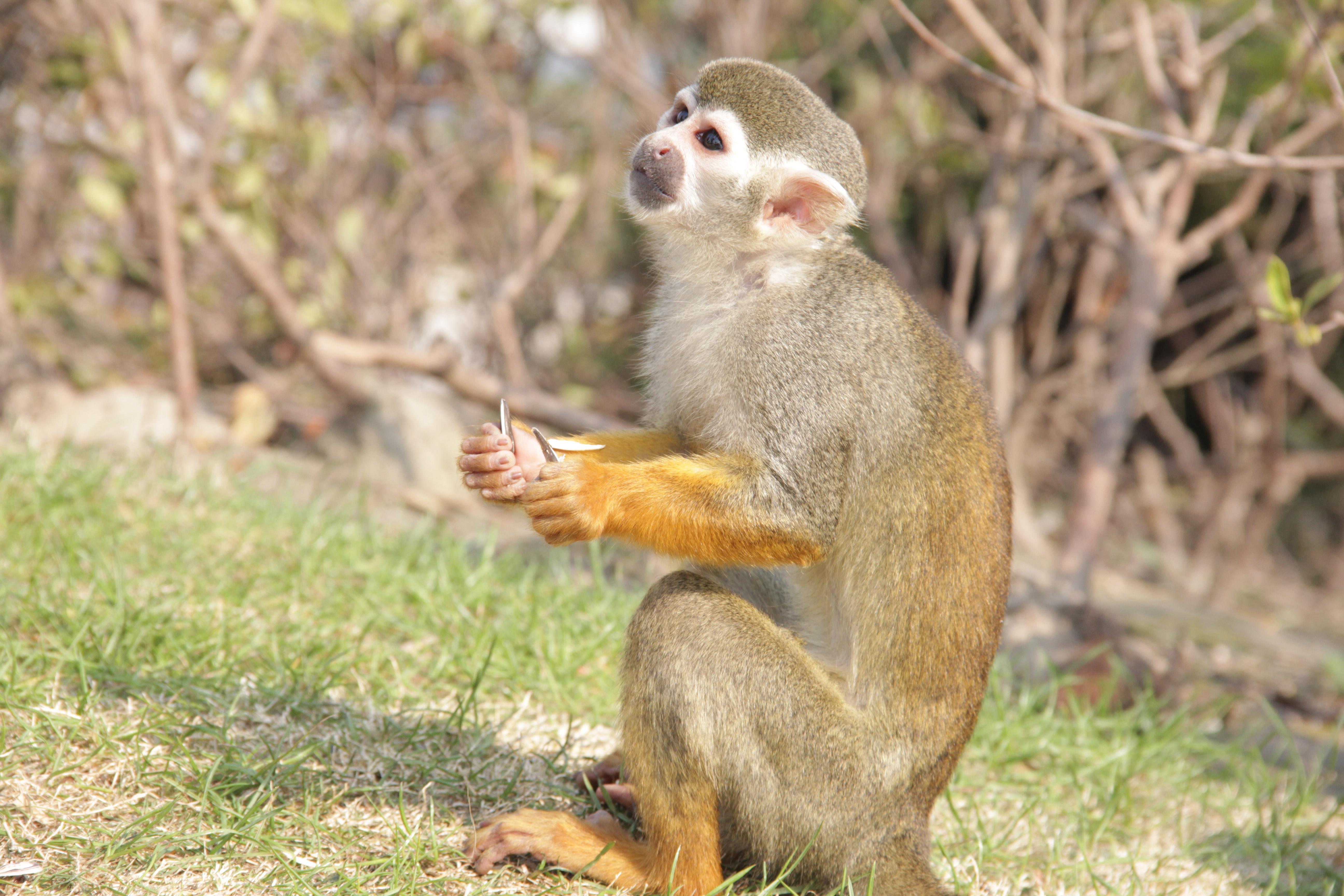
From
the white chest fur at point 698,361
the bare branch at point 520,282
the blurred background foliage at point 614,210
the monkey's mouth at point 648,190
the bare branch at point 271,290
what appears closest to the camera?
the white chest fur at point 698,361

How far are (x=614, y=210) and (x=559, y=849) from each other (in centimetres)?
600

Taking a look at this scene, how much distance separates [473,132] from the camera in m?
7.21

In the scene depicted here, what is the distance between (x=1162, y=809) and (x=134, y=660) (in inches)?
119

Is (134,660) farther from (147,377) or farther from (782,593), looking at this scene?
(147,377)

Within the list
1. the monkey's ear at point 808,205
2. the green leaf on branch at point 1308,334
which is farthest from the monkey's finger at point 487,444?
the green leaf on branch at point 1308,334

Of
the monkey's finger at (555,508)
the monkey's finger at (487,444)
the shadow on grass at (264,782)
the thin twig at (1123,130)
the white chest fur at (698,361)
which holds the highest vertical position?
the thin twig at (1123,130)

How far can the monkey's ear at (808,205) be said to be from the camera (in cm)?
265

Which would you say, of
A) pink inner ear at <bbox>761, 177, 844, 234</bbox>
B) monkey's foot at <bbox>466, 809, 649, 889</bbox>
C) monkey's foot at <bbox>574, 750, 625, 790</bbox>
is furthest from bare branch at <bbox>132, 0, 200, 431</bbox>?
monkey's foot at <bbox>466, 809, 649, 889</bbox>

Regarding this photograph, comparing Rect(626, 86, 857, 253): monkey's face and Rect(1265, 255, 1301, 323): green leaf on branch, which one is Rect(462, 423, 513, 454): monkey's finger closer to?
Rect(626, 86, 857, 253): monkey's face

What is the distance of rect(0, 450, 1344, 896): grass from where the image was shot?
8.05ft

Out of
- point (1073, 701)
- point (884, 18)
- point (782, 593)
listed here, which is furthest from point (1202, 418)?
point (782, 593)

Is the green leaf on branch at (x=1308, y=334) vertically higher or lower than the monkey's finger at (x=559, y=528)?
higher

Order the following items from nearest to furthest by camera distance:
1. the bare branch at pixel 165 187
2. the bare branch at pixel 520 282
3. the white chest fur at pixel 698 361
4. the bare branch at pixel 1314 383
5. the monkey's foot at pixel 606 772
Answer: the white chest fur at pixel 698 361 < the monkey's foot at pixel 606 772 < the bare branch at pixel 165 187 < the bare branch at pixel 520 282 < the bare branch at pixel 1314 383

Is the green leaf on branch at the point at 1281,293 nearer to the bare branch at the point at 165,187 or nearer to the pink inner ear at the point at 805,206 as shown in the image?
the pink inner ear at the point at 805,206
